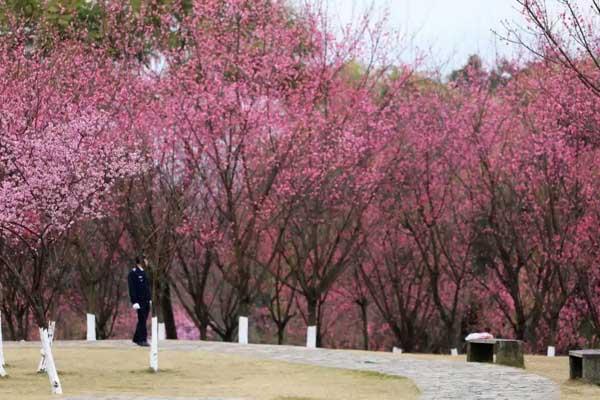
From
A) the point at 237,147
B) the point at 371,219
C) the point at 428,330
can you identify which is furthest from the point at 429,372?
the point at 428,330

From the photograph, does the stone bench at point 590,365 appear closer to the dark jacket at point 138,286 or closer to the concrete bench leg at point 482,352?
the concrete bench leg at point 482,352

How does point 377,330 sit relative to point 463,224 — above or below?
below

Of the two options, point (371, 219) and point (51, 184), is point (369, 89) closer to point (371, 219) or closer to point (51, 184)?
point (371, 219)

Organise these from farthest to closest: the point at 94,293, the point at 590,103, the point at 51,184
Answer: the point at 94,293, the point at 590,103, the point at 51,184

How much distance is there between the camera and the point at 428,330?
38250 millimetres

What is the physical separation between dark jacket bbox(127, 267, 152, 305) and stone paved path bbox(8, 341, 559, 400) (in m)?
1.48

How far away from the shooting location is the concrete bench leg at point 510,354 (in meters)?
22.0

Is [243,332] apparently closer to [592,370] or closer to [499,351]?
[499,351]

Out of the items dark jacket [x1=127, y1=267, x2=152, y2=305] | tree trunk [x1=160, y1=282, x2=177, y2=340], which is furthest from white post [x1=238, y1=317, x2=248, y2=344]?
tree trunk [x1=160, y1=282, x2=177, y2=340]

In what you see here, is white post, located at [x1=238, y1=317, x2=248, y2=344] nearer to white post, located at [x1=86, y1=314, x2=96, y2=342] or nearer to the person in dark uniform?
white post, located at [x1=86, y1=314, x2=96, y2=342]

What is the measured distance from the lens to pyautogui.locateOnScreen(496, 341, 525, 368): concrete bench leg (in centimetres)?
2200

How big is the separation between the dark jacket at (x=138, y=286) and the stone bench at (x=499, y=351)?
6736 mm

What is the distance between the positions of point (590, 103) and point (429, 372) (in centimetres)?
896

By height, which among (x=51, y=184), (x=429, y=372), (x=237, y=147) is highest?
(x=237, y=147)
